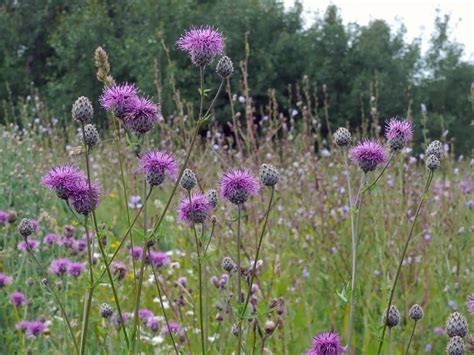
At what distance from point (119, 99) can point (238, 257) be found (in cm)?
46

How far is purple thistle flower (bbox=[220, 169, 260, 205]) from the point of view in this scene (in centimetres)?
181

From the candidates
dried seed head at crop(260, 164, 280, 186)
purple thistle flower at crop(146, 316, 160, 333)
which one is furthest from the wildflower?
purple thistle flower at crop(146, 316, 160, 333)

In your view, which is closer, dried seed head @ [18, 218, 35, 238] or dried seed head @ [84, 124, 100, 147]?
dried seed head @ [84, 124, 100, 147]

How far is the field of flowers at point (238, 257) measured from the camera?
1716 millimetres

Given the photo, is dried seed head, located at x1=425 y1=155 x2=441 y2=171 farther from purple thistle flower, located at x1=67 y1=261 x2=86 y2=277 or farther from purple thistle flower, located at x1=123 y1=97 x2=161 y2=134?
purple thistle flower, located at x1=67 y1=261 x2=86 y2=277

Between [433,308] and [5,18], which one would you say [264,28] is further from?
[433,308]

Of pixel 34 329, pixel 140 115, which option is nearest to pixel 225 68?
pixel 140 115

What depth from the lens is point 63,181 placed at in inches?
65.7

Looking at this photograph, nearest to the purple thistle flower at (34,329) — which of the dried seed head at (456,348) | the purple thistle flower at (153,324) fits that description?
the purple thistle flower at (153,324)

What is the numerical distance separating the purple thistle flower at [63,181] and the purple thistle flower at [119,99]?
6.6 inches

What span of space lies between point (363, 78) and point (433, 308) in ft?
52.8

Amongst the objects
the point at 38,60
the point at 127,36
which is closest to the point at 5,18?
the point at 38,60

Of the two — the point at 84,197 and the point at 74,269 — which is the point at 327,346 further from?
the point at 74,269

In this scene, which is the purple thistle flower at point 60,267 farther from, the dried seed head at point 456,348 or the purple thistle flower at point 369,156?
the dried seed head at point 456,348
